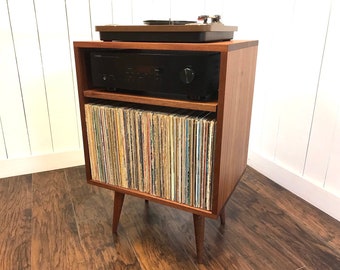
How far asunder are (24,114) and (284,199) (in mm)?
1341

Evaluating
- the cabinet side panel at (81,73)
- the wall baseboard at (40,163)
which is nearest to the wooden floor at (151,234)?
the wall baseboard at (40,163)

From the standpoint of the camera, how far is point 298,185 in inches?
54.2

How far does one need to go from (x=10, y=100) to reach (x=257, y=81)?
1.27 meters

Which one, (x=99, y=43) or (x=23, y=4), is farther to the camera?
(x=23, y=4)

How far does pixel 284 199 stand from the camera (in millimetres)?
1356

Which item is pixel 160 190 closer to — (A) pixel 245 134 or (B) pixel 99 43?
(A) pixel 245 134

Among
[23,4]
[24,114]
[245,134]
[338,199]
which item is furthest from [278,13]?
[24,114]

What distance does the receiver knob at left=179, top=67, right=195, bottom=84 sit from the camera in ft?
2.45

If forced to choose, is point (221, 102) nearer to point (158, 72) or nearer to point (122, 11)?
point (158, 72)

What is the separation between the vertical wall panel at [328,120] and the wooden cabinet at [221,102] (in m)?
0.41

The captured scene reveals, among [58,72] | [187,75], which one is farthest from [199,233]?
[58,72]

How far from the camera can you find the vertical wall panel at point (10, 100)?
135 cm

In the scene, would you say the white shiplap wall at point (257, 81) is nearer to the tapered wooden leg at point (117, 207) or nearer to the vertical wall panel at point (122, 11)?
the vertical wall panel at point (122, 11)

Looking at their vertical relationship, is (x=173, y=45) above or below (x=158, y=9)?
below
